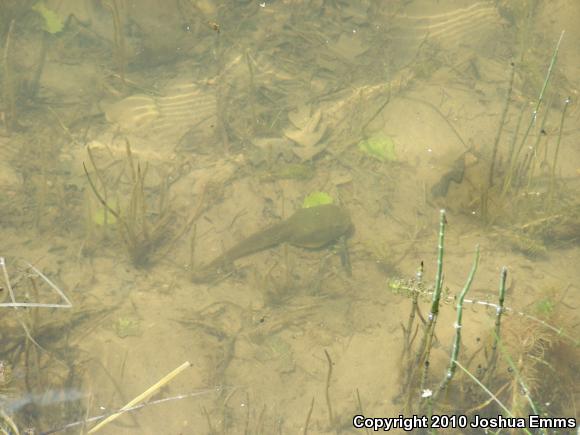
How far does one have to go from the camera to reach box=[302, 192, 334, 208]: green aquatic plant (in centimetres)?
466

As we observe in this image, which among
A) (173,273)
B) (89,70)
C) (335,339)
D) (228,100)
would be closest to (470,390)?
(335,339)

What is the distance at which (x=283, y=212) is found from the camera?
15.2 feet

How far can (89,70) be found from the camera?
18.9 feet

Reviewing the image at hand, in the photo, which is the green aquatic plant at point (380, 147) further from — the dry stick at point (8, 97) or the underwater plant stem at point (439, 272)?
the dry stick at point (8, 97)

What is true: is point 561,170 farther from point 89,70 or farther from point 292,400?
point 89,70

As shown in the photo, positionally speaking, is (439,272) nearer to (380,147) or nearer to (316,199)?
(316,199)

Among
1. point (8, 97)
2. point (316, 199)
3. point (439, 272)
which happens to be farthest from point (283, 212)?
point (8, 97)

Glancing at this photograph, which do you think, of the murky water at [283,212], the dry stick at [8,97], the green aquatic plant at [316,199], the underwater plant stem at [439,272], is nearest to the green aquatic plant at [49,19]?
the murky water at [283,212]

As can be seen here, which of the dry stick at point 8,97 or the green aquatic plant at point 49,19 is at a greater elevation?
the green aquatic plant at point 49,19

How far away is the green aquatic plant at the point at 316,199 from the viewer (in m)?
4.66

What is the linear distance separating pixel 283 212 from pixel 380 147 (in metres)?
1.17

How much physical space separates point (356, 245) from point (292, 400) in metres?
1.46

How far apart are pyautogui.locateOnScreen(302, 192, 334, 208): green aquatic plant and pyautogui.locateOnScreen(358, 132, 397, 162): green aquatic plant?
663 millimetres

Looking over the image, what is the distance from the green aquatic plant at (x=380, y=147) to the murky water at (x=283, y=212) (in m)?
0.02
